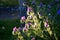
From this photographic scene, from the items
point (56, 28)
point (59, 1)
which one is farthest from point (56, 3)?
point (56, 28)

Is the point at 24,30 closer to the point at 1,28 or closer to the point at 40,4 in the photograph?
the point at 40,4

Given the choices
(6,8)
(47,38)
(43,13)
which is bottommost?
(6,8)

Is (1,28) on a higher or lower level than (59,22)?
lower

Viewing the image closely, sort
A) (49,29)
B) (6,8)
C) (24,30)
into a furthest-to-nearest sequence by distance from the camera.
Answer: (6,8) < (24,30) < (49,29)

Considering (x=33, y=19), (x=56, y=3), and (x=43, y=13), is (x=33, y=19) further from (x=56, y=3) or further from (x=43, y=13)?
(x=56, y=3)

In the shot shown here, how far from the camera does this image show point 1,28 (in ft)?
23.3

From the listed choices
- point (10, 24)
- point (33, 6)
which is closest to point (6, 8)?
point (10, 24)

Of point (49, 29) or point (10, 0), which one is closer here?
point (49, 29)

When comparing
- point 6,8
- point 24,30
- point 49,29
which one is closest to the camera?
point 49,29

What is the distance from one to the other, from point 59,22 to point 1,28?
131 inches

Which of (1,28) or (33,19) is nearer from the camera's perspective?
(33,19)

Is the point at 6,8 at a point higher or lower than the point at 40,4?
lower

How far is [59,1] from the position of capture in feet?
13.2

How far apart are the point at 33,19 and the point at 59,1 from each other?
1.69 ft
